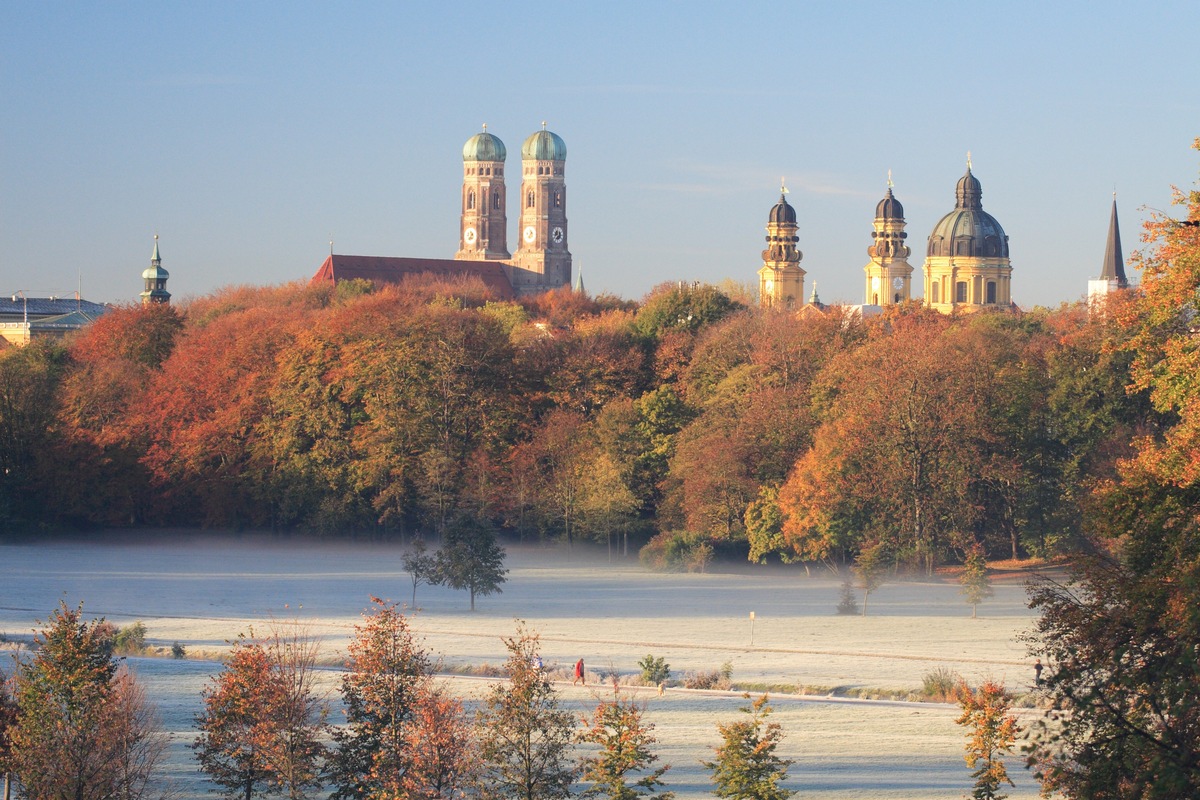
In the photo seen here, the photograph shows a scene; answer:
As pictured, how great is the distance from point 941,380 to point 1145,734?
4083cm

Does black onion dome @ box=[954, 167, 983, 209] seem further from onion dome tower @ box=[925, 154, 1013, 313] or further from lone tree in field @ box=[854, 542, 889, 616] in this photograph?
lone tree in field @ box=[854, 542, 889, 616]

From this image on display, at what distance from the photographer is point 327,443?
2623 inches

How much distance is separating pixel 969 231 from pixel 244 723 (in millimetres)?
128536

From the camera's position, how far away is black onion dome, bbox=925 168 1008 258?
146250 mm

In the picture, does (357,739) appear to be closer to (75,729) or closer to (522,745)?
(522,745)

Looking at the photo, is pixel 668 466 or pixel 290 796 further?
pixel 668 466

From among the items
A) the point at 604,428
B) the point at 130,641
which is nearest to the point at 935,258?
the point at 604,428

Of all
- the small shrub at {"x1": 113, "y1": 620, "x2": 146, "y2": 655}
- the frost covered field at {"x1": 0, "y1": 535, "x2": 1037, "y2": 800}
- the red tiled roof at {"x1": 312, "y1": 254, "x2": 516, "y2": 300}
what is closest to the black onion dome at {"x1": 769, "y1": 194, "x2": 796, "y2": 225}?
the red tiled roof at {"x1": 312, "y1": 254, "x2": 516, "y2": 300}

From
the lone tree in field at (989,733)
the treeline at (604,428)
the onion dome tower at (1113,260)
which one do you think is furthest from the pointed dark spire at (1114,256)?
the lone tree in field at (989,733)

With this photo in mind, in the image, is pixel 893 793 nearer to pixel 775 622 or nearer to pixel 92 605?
pixel 775 622

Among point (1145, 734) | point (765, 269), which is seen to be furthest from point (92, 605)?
point (765, 269)

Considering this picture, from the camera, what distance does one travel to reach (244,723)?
2445cm

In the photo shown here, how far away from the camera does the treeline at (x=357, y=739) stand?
22328mm

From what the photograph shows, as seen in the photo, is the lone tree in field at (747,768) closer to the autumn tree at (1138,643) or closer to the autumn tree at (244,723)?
the autumn tree at (1138,643)
